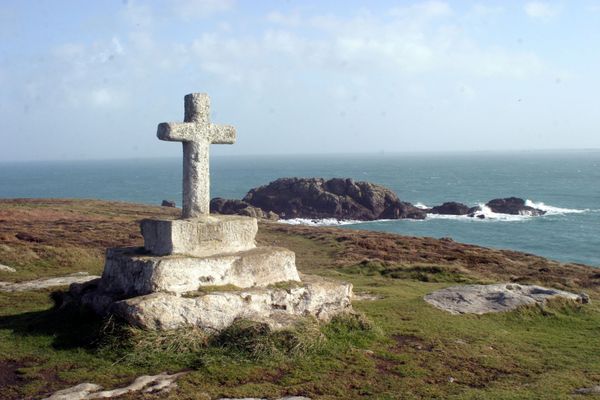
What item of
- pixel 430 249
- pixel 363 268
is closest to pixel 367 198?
pixel 430 249

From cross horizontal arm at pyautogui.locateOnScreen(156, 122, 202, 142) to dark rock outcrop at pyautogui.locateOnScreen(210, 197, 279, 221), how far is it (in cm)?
6107

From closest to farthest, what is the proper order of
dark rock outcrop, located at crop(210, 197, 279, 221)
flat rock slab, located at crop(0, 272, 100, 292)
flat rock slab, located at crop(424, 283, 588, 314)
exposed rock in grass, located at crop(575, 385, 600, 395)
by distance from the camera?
exposed rock in grass, located at crop(575, 385, 600, 395), flat rock slab, located at crop(424, 283, 588, 314), flat rock slab, located at crop(0, 272, 100, 292), dark rock outcrop, located at crop(210, 197, 279, 221)

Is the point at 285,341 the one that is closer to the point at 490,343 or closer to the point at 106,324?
the point at 106,324

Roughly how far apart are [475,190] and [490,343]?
121 meters

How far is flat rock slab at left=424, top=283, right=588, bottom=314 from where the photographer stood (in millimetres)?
16812

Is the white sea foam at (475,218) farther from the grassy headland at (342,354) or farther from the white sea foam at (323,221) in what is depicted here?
the grassy headland at (342,354)

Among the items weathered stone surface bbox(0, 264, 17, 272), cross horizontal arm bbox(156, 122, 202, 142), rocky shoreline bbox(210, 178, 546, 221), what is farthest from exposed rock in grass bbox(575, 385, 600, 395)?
rocky shoreline bbox(210, 178, 546, 221)

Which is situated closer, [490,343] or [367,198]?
[490,343]

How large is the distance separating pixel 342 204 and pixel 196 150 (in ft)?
235

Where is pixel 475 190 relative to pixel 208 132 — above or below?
below

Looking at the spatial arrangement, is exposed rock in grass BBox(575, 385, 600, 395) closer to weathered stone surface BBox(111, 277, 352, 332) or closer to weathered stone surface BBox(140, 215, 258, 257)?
weathered stone surface BBox(111, 277, 352, 332)

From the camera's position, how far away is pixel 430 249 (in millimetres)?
35188

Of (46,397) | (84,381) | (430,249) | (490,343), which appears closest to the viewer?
(46,397)

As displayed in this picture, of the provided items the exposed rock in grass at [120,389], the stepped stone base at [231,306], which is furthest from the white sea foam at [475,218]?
the exposed rock in grass at [120,389]
